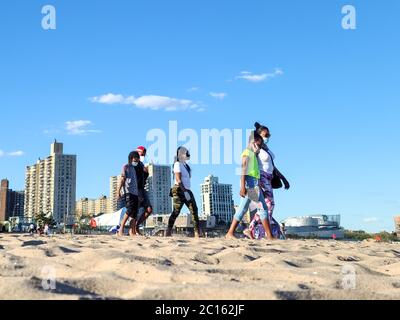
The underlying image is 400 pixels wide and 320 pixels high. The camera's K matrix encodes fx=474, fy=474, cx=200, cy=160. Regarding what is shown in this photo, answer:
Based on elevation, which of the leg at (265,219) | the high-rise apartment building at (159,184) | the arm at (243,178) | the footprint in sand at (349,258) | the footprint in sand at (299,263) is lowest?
the footprint in sand at (349,258)

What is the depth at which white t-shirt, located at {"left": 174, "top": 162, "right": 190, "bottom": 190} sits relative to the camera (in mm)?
8070

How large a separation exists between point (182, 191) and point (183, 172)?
328 mm

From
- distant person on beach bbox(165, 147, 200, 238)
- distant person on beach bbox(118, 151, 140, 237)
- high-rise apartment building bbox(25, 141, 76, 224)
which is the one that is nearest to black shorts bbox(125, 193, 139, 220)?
distant person on beach bbox(118, 151, 140, 237)

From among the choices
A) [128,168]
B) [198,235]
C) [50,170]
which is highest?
[50,170]

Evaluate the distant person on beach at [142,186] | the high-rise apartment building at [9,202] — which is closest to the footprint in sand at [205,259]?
the distant person on beach at [142,186]

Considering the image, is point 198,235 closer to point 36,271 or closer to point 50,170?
point 36,271

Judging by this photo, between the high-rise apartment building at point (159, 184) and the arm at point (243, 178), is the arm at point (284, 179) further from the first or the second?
the high-rise apartment building at point (159, 184)

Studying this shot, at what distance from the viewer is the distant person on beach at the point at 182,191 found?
8.08 metres

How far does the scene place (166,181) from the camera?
118875 mm

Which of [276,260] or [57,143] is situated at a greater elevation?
[57,143]

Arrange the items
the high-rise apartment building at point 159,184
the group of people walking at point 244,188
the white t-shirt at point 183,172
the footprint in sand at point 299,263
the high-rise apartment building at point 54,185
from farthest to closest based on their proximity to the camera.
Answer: the high-rise apartment building at point 54,185
the high-rise apartment building at point 159,184
the white t-shirt at point 183,172
the group of people walking at point 244,188
the footprint in sand at point 299,263
